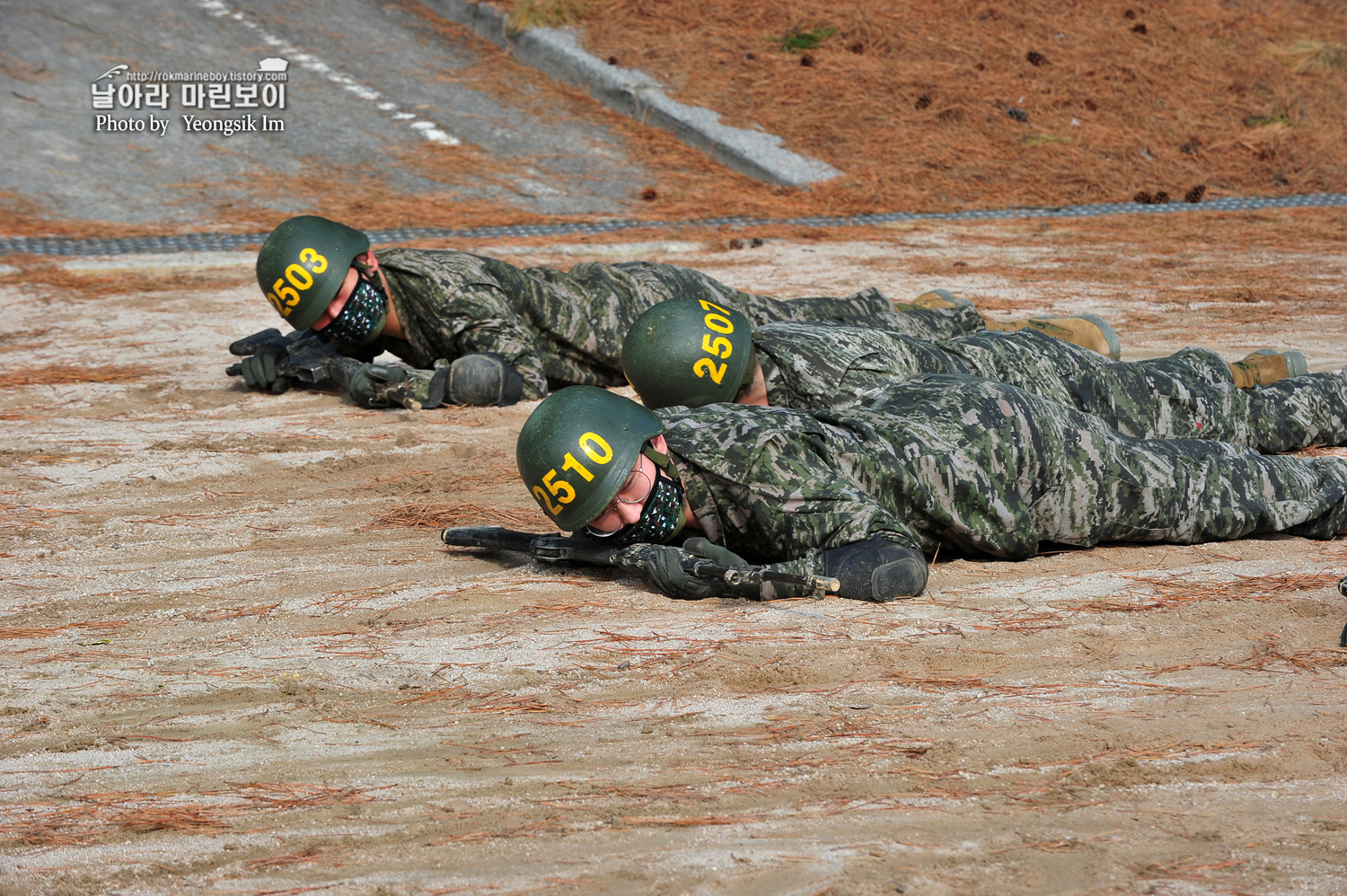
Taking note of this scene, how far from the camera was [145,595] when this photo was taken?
4387 mm

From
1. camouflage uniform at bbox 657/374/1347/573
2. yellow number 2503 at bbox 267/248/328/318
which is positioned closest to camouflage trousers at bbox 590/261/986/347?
yellow number 2503 at bbox 267/248/328/318

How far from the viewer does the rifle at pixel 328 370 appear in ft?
22.5

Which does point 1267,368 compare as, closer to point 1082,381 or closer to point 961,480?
point 1082,381

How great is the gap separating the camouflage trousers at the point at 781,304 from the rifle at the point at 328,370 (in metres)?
1.11

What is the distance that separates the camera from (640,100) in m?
14.7

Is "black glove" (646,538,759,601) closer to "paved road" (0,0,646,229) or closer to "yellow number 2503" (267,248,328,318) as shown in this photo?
"yellow number 2503" (267,248,328,318)

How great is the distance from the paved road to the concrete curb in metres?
0.51

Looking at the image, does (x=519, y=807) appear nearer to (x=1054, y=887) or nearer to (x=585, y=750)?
(x=585, y=750)

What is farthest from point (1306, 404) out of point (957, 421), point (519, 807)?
point (519, 807)

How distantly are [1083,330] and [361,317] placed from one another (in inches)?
155

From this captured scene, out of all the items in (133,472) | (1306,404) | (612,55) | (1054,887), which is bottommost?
(133,472)

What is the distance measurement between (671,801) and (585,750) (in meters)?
0.35

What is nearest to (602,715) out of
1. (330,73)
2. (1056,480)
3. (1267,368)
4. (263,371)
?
(1056,480)

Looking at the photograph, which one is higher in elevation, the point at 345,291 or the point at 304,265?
the point at 304,265
